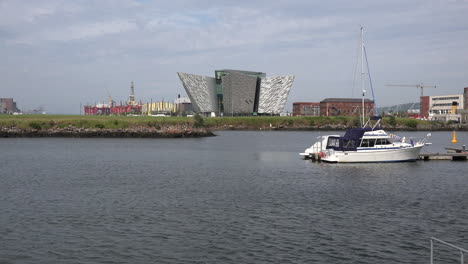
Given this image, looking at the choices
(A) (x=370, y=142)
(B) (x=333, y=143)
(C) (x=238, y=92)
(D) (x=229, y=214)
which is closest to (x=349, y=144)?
(A) (x=370, y=142)

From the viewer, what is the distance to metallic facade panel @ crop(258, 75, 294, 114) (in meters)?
172

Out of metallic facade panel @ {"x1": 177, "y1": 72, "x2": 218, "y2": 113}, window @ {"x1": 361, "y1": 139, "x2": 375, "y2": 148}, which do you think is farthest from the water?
metallic facade panel @ {"x1": 177, "y1": 72, "x2": 218, "y2": 113}

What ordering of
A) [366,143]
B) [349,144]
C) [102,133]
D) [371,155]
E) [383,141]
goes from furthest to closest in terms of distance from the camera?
[102,133], [349,144], [383,141], [366,143], [371,155]

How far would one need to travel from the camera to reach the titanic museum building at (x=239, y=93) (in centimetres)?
16725

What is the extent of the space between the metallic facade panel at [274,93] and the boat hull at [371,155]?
124m

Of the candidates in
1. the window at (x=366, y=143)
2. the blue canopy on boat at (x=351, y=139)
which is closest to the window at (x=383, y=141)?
the window at (x=366, y=143)

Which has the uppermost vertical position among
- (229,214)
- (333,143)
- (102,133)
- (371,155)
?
(333,143)

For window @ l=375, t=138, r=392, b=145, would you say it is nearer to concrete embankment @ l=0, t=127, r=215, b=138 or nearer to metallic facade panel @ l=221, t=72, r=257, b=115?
concrete embankment @ l=0, t=127, r=215, b=138

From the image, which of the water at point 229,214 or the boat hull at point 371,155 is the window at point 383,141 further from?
the water at point 229,214

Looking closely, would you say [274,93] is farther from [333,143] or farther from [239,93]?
[333,143]

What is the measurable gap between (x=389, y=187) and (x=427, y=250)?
50.3 ft

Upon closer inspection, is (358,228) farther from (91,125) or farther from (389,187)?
(91,125)

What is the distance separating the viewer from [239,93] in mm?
172250

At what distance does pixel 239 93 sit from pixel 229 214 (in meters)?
149
